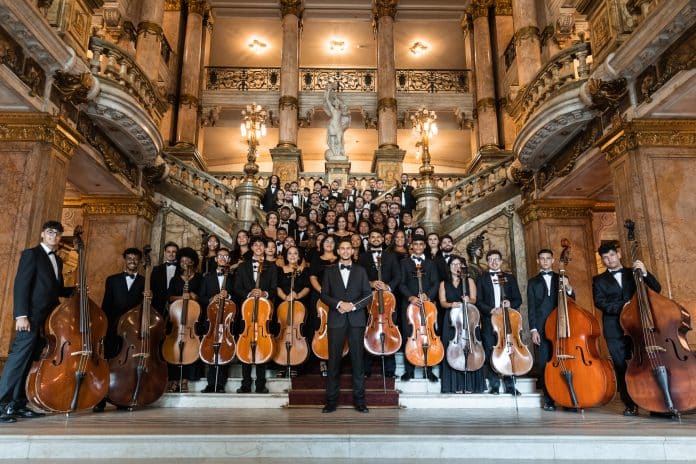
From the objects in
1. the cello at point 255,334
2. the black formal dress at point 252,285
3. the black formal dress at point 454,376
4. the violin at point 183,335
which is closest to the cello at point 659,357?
the black formal dress at point 454,376

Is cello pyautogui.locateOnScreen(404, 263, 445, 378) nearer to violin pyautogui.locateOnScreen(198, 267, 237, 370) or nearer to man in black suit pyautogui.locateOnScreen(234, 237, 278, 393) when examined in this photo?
man in black suit pyautogui.locateOnScreen(234, 237, 278, 393)

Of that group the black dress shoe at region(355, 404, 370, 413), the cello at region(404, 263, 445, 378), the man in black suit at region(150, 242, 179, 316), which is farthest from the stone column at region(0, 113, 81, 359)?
the cello at region(404, 263, 445, 378)

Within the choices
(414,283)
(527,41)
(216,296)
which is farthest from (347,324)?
(527,41)

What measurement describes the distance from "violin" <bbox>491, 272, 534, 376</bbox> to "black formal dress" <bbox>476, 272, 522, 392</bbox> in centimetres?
22

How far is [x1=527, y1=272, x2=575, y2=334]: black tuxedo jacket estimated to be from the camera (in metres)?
4.47

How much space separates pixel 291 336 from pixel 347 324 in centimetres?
79

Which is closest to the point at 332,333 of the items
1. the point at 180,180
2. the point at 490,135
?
the point at 180,180

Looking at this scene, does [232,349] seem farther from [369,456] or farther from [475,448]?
[475,448]

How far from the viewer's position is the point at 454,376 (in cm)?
473

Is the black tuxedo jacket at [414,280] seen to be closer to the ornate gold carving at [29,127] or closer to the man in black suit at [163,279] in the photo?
the man in black suit at [163,279]

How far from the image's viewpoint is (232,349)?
464 cm

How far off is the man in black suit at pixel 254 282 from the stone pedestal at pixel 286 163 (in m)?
7.11

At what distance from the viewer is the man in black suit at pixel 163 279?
5270 millimetres

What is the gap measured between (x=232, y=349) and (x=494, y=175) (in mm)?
6285
